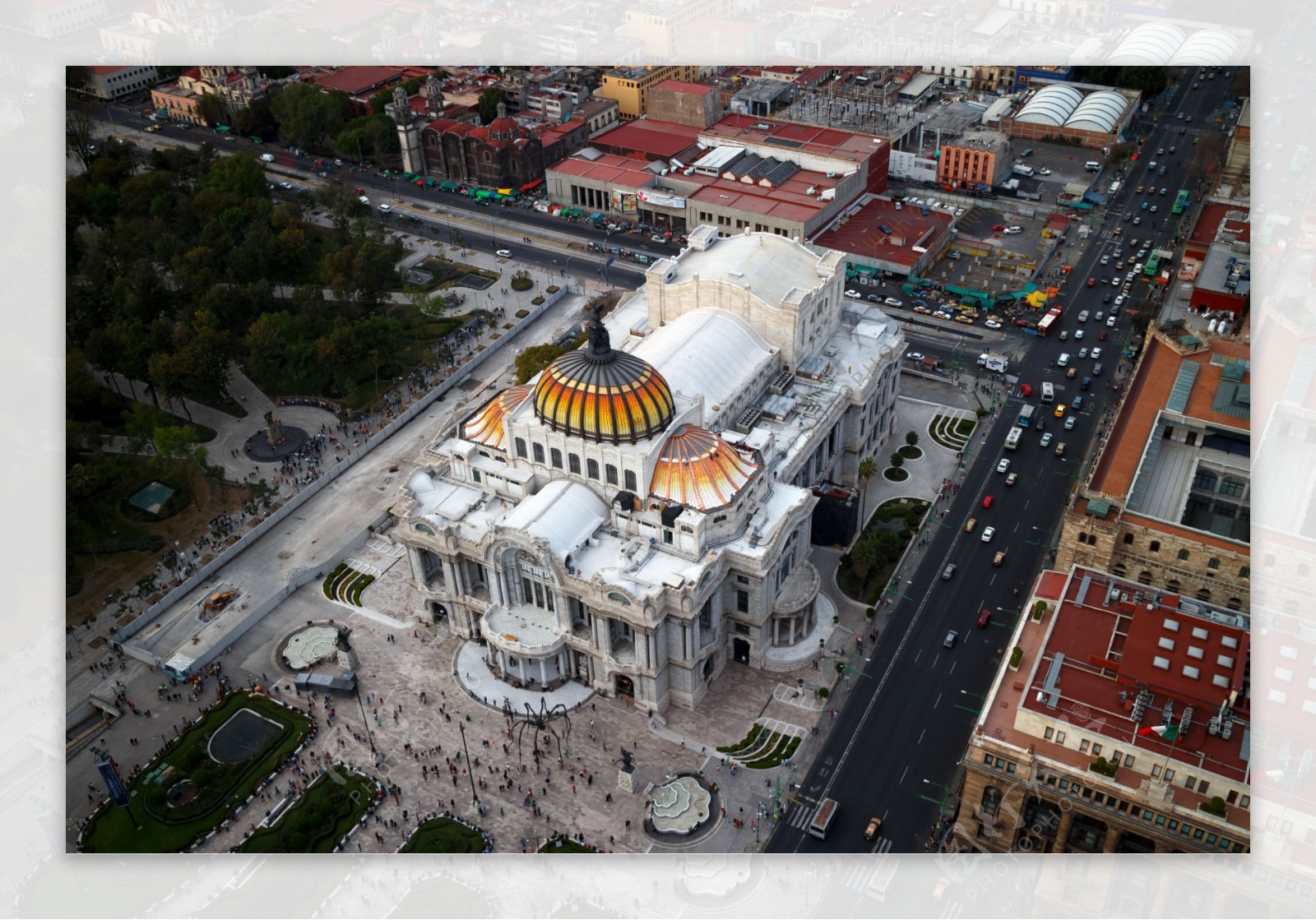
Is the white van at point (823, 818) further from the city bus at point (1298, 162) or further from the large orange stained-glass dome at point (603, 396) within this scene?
the city bus at point (1298, 162)

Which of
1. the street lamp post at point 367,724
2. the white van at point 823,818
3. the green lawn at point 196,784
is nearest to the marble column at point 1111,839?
the white van at point 823,818

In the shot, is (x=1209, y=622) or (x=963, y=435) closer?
(x=1209, y=622)

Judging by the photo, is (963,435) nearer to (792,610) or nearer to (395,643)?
(792,610)

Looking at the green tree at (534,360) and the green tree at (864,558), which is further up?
the green tree at (534,360)

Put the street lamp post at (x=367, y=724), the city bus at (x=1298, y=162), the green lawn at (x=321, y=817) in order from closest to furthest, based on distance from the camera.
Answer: the green lawn at (x=321, y=817) → the street lamp post at (x=367, y=724) → the city bus at (x=1298, y=162)

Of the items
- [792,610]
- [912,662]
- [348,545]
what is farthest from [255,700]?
[912,662]

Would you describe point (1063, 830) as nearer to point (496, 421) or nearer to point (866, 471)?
point (866, 471)

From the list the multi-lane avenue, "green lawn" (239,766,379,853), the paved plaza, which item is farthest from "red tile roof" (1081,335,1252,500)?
"green lawn" (239,766,379,853)

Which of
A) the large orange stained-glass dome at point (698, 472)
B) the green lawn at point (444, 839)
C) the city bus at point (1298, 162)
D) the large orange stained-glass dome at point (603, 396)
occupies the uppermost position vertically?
the city bus at point (1298, 162)
